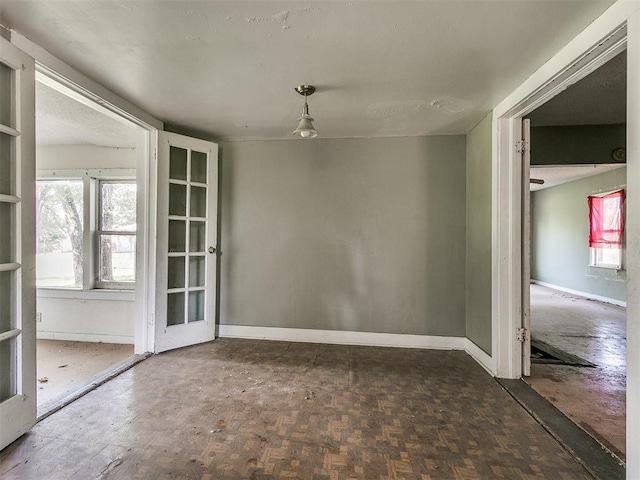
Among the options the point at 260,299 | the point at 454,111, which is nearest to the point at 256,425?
the point at 260,299

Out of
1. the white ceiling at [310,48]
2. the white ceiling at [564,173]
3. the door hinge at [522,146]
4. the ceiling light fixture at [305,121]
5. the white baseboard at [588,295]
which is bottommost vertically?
the white baseboard at [588,295]

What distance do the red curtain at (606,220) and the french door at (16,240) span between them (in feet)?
25.1

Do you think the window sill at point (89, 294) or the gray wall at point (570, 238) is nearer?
the window sill at point (89, 294)

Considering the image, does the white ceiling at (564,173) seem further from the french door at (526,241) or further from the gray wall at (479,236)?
the french door at (526,241)

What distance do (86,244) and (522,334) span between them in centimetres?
468

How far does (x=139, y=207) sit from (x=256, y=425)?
7.34ft

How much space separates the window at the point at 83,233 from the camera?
3.91 meters

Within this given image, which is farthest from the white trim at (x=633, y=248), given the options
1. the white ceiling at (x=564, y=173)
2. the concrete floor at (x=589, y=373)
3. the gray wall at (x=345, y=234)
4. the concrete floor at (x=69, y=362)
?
the white ceiling at (x=564, y=173)

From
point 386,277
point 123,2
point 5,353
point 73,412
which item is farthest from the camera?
point 386,277

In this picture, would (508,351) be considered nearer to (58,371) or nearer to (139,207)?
(139,207)

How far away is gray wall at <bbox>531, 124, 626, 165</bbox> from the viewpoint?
11.0 ft

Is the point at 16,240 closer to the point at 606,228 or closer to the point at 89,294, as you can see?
the point at 89,294

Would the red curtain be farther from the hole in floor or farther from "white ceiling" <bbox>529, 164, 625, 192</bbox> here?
the hole in floor

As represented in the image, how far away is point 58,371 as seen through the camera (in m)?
3.08
